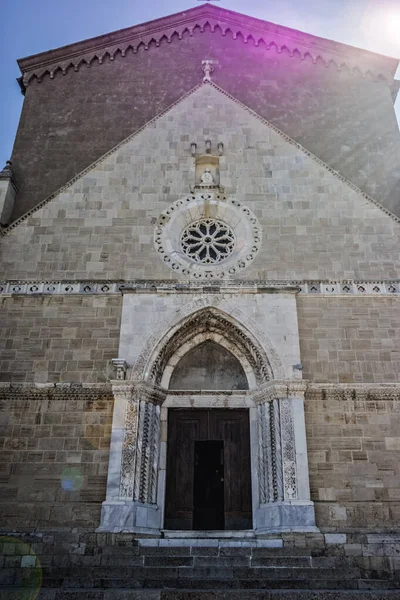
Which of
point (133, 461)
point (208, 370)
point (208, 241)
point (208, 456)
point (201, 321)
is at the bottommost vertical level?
point (133, 461)

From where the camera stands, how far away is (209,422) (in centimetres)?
1146

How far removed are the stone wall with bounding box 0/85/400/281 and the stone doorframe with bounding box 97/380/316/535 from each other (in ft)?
9.14

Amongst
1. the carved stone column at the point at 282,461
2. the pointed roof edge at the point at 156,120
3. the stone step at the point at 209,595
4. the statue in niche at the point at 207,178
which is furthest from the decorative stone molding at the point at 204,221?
the stone step at the point at 209,595

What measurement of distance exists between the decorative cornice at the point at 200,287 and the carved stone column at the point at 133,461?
2.21 meters

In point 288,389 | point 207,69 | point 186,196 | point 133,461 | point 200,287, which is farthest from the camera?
point 207,69

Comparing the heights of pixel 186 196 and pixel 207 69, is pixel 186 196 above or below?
below

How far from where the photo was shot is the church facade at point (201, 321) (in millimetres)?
10297

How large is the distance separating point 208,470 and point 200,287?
381 cm

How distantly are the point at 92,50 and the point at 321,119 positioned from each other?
7.14m

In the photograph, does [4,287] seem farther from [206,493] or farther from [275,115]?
[275,115]

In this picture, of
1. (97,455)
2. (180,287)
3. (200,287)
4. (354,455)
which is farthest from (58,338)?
(354,455)

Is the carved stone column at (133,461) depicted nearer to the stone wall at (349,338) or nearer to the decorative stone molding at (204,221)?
the decorative stone molding at (204,221)

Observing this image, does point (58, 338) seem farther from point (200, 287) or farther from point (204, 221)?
point (204, 221)

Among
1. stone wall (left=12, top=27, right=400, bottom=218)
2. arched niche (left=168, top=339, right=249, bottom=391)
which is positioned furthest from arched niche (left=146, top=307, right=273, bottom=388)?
stone wall (left=12, top=27, right=400, bottom=218)
